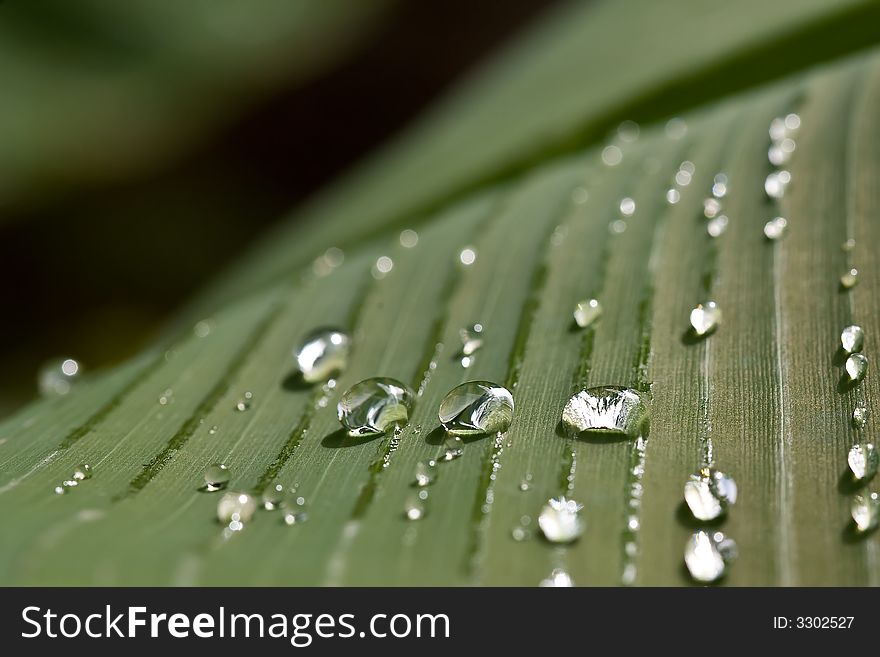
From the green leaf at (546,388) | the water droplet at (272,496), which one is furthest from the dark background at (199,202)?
the water droplet at (272,496)

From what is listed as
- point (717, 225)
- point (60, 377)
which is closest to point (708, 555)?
point (717, 225)

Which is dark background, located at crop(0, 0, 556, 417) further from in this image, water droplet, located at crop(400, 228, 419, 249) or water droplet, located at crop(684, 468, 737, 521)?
water droplet, located at crop(684, 468, 737, 521)

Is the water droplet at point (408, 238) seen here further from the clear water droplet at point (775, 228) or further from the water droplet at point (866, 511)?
the water droplet at point (866, 511)

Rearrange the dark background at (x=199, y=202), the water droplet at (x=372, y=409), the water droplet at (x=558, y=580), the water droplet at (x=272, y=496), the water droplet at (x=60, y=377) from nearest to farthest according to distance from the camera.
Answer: the water droplet at (x=558, y=580) → the water droplet at (x=272, y=496) → the water droplet at (x=372, y=409) → the water droplet at (x=60, y=377) → the dark background at (x=199, y=202)

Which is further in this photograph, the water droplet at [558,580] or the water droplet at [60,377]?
the water droplet at [60,377]
